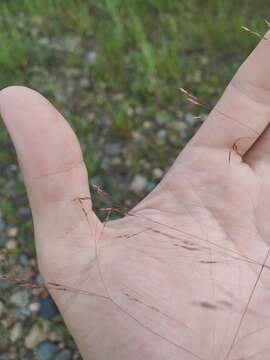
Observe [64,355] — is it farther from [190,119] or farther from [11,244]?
[190,119]

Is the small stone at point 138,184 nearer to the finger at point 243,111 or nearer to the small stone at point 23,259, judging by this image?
the small stone at point 23,259

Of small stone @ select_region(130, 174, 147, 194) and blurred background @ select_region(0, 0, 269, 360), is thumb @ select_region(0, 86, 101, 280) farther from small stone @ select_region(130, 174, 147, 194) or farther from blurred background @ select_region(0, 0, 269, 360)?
small stone @ select_region(130, 174, 147, 194)

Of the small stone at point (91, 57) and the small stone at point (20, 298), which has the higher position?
the small stone at point (91, 57)

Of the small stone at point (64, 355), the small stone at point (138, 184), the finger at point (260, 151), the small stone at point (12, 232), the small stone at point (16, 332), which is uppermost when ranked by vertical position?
the finger at point (260, 151)

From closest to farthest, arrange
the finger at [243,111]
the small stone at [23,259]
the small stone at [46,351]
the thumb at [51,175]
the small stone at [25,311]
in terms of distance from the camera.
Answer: the thumb at [51,175]
the finger at [243,111]
the small stone at [46,351]
the small stone at [25,311]
the small stone at [23,259]

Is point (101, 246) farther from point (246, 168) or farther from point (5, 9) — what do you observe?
point (5, 9)

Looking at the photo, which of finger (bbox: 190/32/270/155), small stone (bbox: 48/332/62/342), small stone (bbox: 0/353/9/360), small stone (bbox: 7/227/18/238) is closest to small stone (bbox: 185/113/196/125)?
finger (bbox: 190/32/270/155)

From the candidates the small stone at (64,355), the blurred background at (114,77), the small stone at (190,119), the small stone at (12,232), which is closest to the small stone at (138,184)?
the blurred background at (114,77)

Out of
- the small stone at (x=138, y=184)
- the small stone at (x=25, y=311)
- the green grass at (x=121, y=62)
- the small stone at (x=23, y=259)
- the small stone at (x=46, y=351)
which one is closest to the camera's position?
the small stone at (x=46, y=351)
